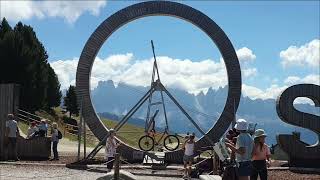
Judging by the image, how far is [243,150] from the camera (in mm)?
11812

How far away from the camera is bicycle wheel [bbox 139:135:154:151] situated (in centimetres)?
2744

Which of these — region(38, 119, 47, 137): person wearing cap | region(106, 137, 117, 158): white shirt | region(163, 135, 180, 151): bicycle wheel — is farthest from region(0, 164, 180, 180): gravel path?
region(163, 135, 180, 151): bicycle wheel

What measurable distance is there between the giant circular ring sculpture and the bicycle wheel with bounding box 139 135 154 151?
1287 mm

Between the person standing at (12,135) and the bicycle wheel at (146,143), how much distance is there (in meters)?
5.72

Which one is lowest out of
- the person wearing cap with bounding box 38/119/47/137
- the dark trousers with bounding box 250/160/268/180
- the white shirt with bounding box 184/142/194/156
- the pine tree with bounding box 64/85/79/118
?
the dark trousers with bounding box 250/160/268/180

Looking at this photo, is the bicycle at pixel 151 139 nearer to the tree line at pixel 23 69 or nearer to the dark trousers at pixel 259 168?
the dark trousers at pixel 259 168

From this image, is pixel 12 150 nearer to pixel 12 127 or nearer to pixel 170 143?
pixel 12 127

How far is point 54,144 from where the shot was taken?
27016 mm

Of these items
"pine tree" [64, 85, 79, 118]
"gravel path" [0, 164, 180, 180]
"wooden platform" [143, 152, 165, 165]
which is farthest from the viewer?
"pine tree" [64, 85, 79, 118]

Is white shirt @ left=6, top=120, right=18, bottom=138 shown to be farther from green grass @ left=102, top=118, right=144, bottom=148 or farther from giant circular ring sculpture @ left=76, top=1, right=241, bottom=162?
green grass @ left=102, top=118, right=144, bottom=148

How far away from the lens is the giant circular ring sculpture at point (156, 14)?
2673cm

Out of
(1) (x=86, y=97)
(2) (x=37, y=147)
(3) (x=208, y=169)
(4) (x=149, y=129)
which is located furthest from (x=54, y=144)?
(3) (x=208, y=169)

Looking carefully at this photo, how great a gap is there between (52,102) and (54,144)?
50553 millimetres

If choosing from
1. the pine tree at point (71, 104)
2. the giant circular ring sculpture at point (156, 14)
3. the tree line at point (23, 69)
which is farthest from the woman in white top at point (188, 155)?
the pine tree at point (71, 104)
